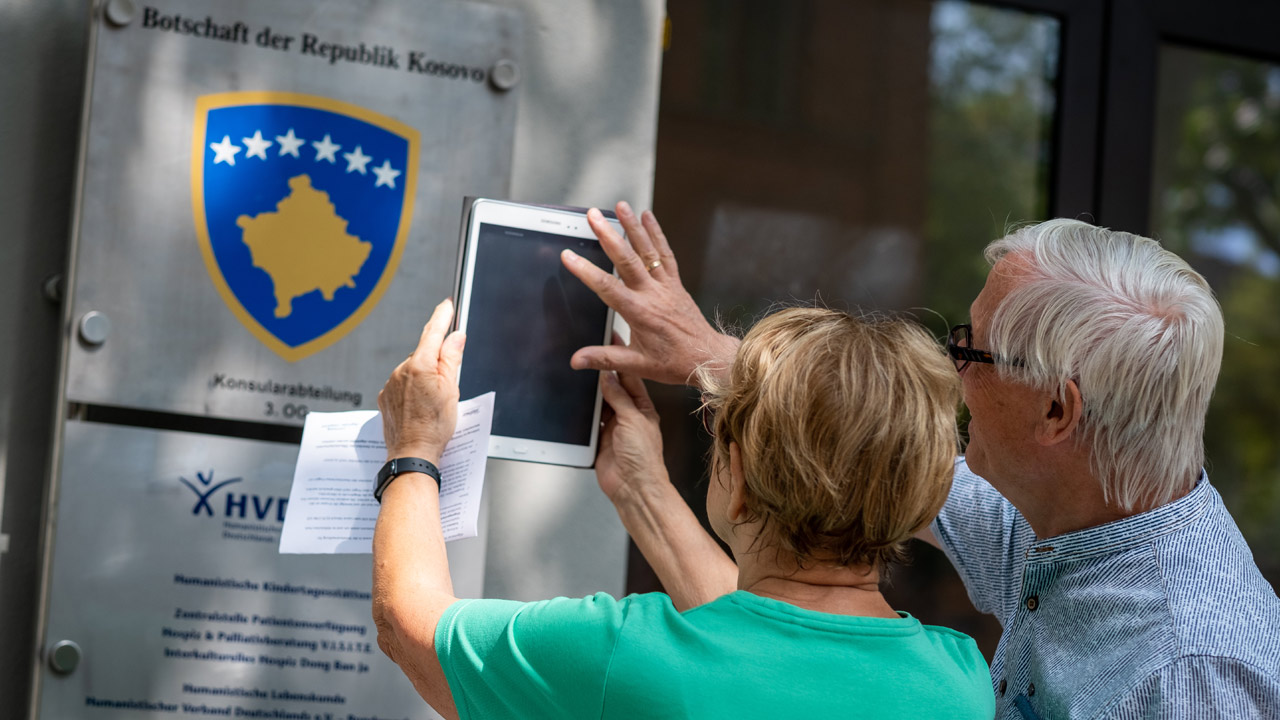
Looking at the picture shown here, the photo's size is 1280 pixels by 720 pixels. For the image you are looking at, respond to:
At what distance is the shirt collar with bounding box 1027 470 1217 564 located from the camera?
1555mm

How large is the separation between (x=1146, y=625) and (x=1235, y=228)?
8.29 ft

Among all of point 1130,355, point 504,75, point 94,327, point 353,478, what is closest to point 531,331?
point 353,478

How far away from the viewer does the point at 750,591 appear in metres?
1.44

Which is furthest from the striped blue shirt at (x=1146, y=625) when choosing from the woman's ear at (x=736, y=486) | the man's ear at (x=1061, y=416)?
the woman's ear at (x=736, y=486)

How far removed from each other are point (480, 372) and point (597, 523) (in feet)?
2.43

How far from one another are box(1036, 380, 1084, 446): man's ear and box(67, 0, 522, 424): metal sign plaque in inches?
44.7

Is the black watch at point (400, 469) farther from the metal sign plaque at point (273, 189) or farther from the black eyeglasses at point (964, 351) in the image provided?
the black eyeglasses at point (964, 351)

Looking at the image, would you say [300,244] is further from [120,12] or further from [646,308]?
[646,308]

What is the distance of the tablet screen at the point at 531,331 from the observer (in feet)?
6.10

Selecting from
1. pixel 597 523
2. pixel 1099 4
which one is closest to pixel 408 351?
pixel 597 523

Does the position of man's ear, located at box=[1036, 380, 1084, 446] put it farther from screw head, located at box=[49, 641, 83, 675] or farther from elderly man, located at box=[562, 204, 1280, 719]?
screw head, located at box=[49, 641, 83, 675]

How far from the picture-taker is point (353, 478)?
173 centimetres

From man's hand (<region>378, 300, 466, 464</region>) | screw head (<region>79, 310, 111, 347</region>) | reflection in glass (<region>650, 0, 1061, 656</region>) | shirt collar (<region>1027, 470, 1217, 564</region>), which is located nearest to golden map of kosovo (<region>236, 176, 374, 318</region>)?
screw head (<region>79, 310, 111, 347</region>)

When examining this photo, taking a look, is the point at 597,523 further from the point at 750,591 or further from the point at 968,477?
the point at 750,591
